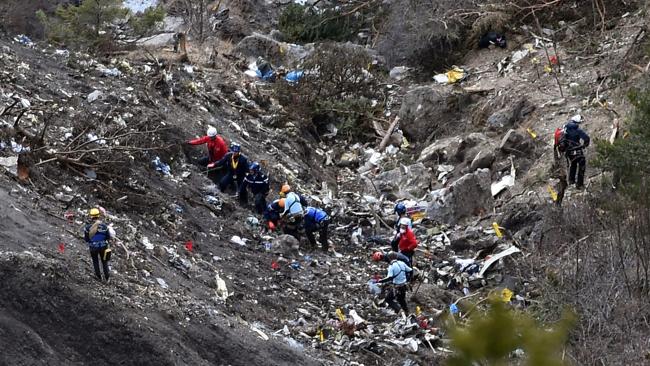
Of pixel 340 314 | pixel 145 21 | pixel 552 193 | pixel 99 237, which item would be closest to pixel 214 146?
pixel 340 314

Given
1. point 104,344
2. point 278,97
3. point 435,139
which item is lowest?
point 435,139

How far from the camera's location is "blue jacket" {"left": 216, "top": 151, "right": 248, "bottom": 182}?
13078mm

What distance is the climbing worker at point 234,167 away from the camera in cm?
1304

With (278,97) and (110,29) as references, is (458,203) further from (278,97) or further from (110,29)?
(110,29)

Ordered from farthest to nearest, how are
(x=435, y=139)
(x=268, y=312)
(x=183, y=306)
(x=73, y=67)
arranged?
1. (x=435, y=139)
2. (x=73, y=67)
3. (x=268, y=312)
4. (x=183, y=306)

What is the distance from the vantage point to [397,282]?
10625 mm

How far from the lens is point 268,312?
1043 cm

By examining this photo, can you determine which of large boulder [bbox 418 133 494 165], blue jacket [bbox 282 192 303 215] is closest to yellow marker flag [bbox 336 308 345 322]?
blue jacket [bbox 282 192 303 215]

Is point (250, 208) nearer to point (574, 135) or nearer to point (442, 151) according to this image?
point (574, 135)

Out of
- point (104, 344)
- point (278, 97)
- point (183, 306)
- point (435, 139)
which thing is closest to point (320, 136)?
point (278, 97)

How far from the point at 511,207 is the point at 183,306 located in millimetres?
6715

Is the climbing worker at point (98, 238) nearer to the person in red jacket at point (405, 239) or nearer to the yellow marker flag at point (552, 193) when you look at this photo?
the person in red jacket at point (405, 239)

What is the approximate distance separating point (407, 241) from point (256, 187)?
2479mm

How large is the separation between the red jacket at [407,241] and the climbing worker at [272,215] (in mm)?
1891
